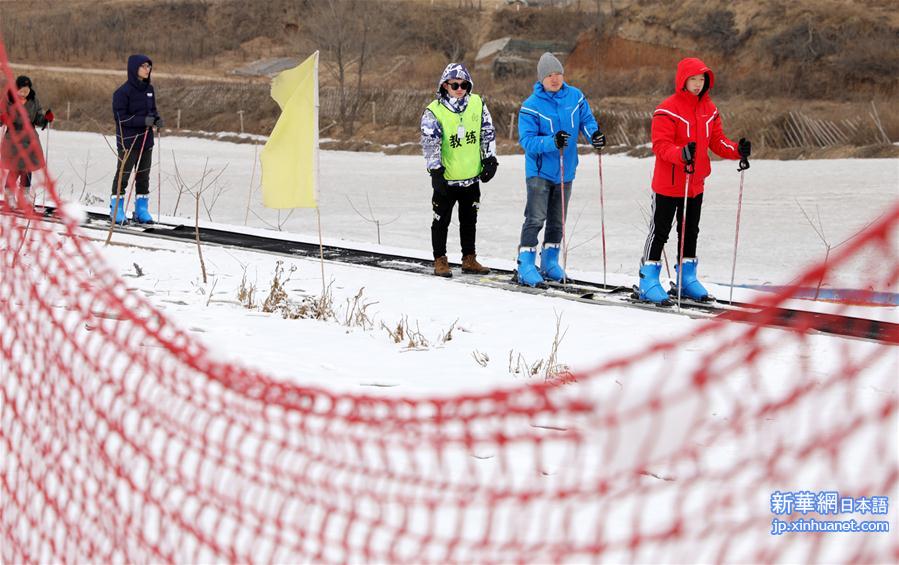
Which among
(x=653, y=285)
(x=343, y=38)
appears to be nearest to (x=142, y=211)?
(x=653, y=285)

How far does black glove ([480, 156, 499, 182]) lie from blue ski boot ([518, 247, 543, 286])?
0.60m

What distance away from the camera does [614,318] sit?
274 inches

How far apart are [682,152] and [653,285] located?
1.06m

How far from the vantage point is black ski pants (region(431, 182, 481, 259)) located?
8.12m

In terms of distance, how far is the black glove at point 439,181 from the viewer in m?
7.97

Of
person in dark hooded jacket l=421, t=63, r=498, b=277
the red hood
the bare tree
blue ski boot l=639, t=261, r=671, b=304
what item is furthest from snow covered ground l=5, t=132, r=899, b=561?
the bare tree

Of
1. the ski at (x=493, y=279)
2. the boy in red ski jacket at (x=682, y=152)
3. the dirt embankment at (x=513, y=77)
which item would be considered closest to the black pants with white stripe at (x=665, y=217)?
the boy in red ski jacket at (x=682, y=152)

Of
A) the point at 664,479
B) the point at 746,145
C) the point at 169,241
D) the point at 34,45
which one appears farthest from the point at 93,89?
the point at 664,479

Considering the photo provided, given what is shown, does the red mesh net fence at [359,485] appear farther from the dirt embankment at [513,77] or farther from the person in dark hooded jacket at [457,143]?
the dirt embankment at [513,77]

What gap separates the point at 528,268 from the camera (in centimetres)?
803

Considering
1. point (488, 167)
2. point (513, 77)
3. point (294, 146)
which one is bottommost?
point (488, 167)

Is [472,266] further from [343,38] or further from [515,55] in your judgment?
[515,55]

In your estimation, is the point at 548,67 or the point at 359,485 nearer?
the point at 359,485

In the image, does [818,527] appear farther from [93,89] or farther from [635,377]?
[93,89]
